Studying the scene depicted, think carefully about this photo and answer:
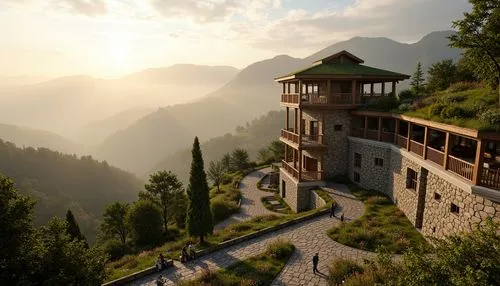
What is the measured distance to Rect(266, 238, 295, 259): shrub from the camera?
1905cm

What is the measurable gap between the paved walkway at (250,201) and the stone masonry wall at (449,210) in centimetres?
1527

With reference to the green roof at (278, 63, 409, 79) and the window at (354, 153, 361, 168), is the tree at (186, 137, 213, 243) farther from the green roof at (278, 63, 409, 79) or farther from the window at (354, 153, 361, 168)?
the window at (354, 153, 361, 168)

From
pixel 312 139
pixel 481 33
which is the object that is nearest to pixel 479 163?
pixel 481 33

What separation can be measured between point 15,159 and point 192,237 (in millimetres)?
164738

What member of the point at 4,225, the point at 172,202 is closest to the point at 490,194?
the point at 4,225

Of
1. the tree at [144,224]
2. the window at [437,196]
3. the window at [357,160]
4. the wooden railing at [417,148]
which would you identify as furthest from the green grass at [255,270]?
the tree at [144,224]

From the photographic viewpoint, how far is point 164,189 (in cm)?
3525

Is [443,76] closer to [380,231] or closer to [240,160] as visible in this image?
[380,231]

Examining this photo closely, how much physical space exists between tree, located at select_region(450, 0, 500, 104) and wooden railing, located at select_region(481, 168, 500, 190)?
6.53 metres

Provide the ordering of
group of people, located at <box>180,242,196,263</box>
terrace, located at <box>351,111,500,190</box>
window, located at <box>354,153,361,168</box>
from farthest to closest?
1. window, located at <box>354,153,361,168</box>
2. group of people, located at <box>180,242,196,263</box>
3. terrace, located at <box>351,111,500,190</box>

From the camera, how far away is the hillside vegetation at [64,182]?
128 meters

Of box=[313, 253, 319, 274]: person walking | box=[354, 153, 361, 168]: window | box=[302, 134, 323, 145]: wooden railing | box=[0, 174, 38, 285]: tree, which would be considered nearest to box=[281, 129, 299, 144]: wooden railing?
box=[302, 134, 323, 145]: wooden railing

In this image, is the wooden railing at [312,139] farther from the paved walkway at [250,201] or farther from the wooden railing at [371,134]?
the paved walkway at [250,201]

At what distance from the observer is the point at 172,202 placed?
35.9m
